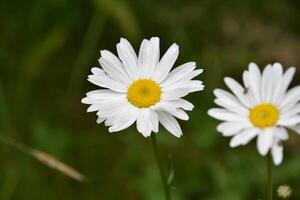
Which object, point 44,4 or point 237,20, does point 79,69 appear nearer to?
point 44,4

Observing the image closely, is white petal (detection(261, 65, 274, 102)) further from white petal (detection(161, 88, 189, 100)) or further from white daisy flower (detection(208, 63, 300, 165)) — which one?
white petal (detection(161, 88, 189, 100))

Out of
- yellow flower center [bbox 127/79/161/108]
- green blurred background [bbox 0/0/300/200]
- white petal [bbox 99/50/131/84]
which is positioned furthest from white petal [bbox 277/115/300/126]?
green blurred background [bbox 0/0/300/200]

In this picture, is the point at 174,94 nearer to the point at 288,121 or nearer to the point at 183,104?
the point at 183,104

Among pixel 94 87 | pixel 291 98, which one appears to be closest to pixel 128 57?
pixel 291 98

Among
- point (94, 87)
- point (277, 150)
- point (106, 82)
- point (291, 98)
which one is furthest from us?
point (94, 87)

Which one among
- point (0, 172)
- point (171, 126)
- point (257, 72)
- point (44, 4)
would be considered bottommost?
point (171, 126)

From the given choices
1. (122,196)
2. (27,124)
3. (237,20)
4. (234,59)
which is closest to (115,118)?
(122,196)

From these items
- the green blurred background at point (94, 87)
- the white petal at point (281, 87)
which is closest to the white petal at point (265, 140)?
the white petal at point (281, 87)
